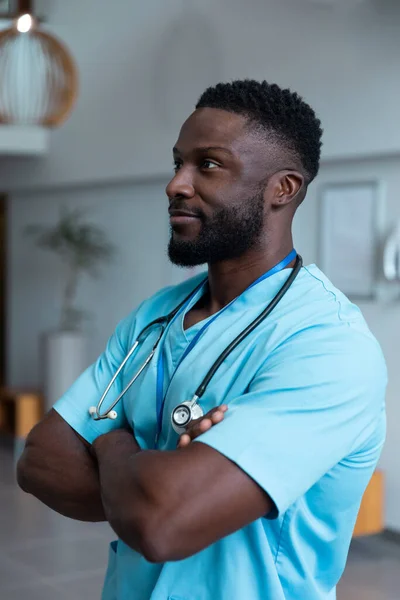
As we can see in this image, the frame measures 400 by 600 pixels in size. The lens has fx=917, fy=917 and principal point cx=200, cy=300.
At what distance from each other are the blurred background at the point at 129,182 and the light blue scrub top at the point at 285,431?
9.18ft

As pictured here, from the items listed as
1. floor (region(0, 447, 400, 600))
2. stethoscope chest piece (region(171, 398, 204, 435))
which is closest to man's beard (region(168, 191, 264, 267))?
stethoscope chest piece (region(171, 398, 204, 435))

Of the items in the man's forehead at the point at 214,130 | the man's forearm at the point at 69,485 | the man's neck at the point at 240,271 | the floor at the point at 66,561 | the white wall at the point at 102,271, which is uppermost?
the man's forehead at the point at 214,130

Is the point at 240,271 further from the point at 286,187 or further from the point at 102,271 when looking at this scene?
the point at 102,271

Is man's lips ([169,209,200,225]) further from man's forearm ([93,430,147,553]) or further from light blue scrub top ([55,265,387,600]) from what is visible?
man's forearm ([93,430,147,553])

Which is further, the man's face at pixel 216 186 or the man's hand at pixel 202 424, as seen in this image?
the man's face at pixel 216 186

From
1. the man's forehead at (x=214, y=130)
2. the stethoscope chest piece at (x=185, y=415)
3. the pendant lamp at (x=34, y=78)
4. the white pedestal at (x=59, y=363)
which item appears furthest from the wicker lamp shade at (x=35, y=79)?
the stethoscope chest piece at (x=185, y=415)

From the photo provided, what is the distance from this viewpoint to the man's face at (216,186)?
1393 mm

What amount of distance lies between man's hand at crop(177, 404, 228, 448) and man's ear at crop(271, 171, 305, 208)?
367 mm

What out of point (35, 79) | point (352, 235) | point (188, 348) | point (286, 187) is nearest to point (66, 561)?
point (352, 235)

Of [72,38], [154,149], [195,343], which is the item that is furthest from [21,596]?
[72,38]

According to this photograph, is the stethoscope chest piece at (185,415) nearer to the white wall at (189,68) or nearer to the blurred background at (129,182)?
the blurred background at (129,182)

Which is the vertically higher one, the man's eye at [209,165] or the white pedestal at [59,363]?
the man's eye at [209,165]

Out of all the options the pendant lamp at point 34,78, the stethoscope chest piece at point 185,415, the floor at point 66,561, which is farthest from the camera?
the pendant lamp at point 34,78

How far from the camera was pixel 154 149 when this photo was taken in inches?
246
